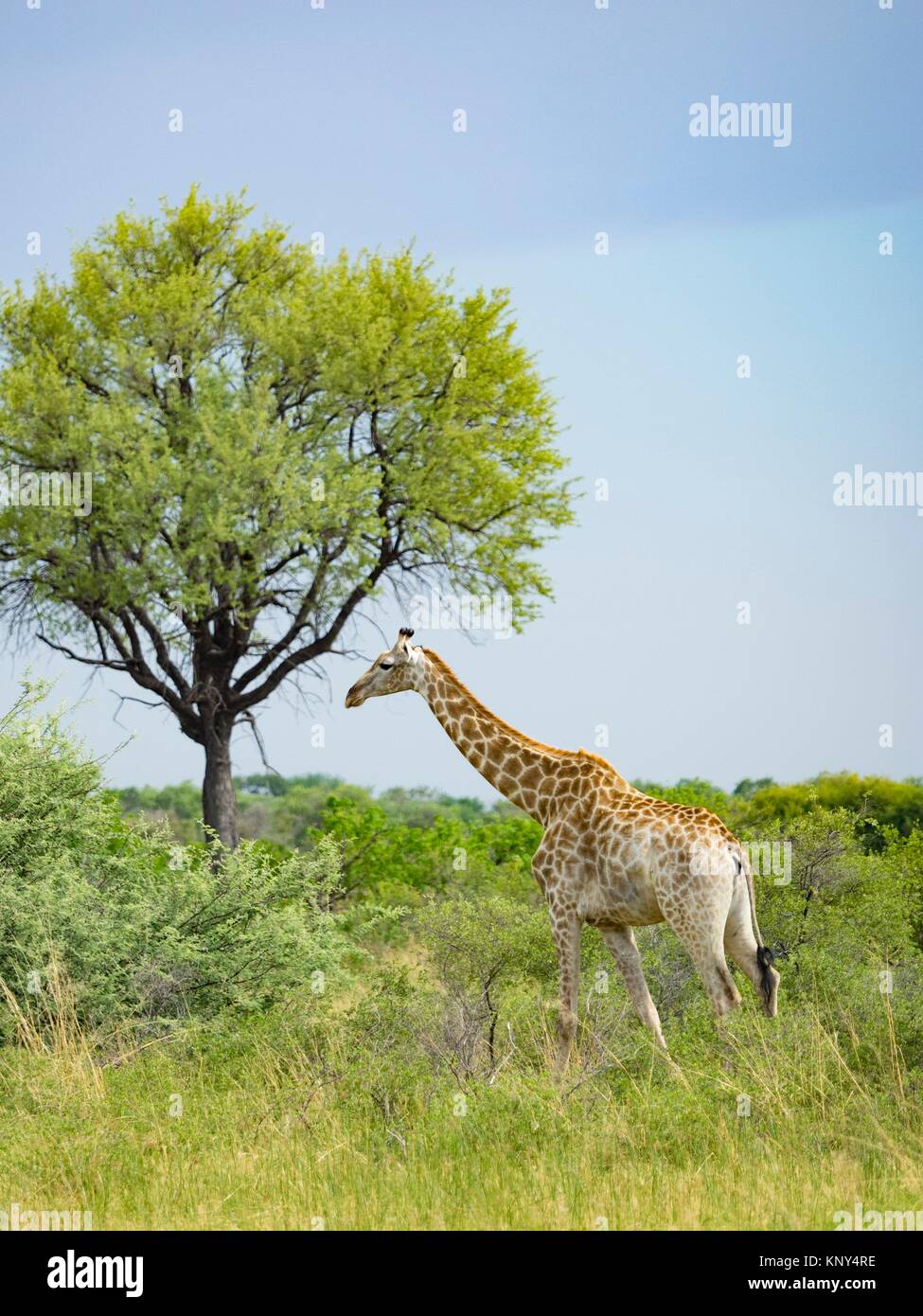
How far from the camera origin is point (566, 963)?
33.8ft

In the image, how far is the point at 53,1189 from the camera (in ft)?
28.0

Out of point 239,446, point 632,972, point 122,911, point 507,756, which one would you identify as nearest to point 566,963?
point 632,972

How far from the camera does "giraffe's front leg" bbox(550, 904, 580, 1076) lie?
10.2m

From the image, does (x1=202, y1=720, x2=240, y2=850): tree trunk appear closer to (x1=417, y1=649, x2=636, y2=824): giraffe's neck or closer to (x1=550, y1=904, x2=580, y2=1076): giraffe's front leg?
(x1=417, y1=649, x2=636, y2=824): giraffe's neck

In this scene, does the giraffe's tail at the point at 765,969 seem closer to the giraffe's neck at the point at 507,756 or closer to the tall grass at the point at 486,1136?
the tall grass at the point at 486,1136

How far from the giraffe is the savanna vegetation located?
438 millimetres

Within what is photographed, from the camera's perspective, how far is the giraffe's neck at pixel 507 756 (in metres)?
10.8

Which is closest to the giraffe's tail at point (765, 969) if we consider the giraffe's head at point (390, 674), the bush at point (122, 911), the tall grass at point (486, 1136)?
the tall grass at point (486, 1136)

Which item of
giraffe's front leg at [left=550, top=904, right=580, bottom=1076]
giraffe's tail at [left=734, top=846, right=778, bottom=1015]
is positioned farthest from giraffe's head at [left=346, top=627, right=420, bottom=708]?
giraffe's tail at [left=734, top=846, right=778, bottom=1015]

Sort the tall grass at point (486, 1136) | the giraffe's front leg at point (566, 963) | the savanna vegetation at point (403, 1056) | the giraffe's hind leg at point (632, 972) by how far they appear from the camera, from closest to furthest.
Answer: the tall grass at point (486, 1136) → the savanna vegetation at point (403, 1056) → the giraffe's front leg at point (566, 963) → the giraffe's hind leg at point (632, 972)

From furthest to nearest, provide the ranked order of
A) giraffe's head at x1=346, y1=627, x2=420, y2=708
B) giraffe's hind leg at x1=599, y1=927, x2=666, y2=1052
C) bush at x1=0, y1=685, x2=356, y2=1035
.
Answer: bush at x1=0, y1=685, x2=356, y2=1035
giraffe's head at x1=346, y1=627, x2=420, y2=708
giraffe's hind leg at x1=599, y1=927, x2=666, y2=1052

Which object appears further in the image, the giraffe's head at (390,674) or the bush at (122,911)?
the bush at (122,911)

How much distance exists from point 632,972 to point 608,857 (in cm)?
98
